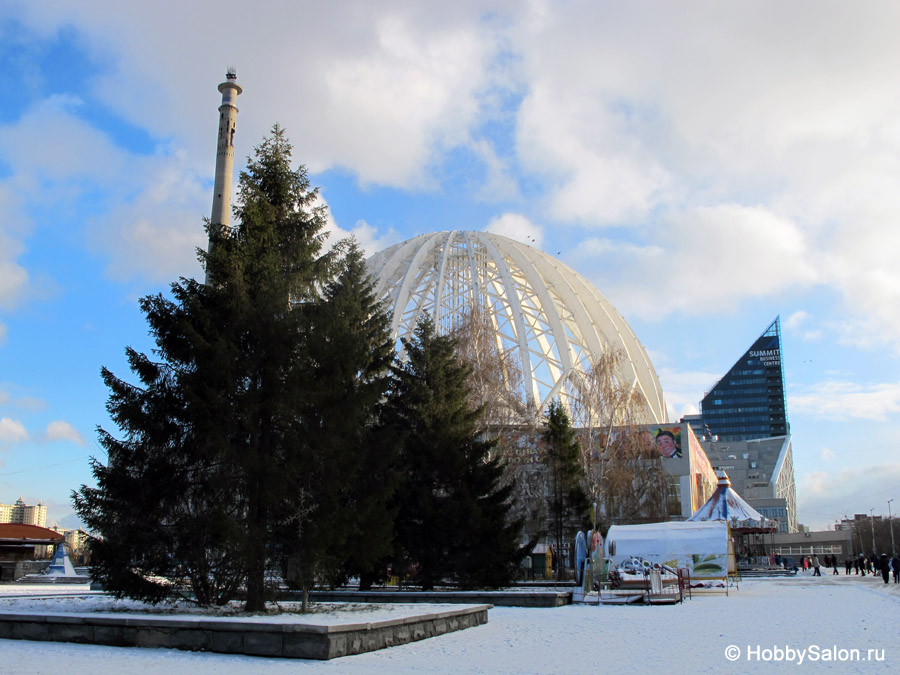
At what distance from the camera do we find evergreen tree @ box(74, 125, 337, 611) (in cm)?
1005

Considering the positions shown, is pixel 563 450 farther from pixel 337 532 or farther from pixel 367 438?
pixel 337 532

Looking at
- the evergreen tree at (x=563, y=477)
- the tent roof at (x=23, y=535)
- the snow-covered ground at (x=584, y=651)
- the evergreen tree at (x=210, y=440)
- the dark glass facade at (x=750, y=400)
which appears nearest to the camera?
the snow-covered ground at (x=584, y=651)

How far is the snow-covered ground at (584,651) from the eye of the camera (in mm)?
6637

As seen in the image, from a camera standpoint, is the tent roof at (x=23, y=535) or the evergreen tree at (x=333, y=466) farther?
the tent roof at (x=23, y=535)

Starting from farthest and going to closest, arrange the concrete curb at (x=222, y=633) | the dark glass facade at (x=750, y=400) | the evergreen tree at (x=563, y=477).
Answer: the dark glass facade at (x=750, y=400)
the evergreen tree at (x=563, y=477)
the concrete curb at (x=222, y=633)

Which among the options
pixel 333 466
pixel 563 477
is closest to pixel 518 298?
pixel 563 477

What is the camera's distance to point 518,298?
33312 mm

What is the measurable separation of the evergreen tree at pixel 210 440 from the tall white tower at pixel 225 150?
16.1 metres

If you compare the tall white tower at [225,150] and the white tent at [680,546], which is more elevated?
the tall white tower at [225,150]

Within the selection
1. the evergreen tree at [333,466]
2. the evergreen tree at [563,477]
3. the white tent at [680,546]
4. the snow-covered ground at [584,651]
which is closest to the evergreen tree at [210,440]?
the evergreen tree at [333,466]

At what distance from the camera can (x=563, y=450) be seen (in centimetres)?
2402

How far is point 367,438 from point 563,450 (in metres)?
12.7

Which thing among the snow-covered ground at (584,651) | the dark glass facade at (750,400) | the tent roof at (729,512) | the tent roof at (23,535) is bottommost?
the tent roof at (23,535)

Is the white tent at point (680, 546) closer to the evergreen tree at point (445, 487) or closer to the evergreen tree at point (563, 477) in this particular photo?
the evergreen tree at point (445, 487)
